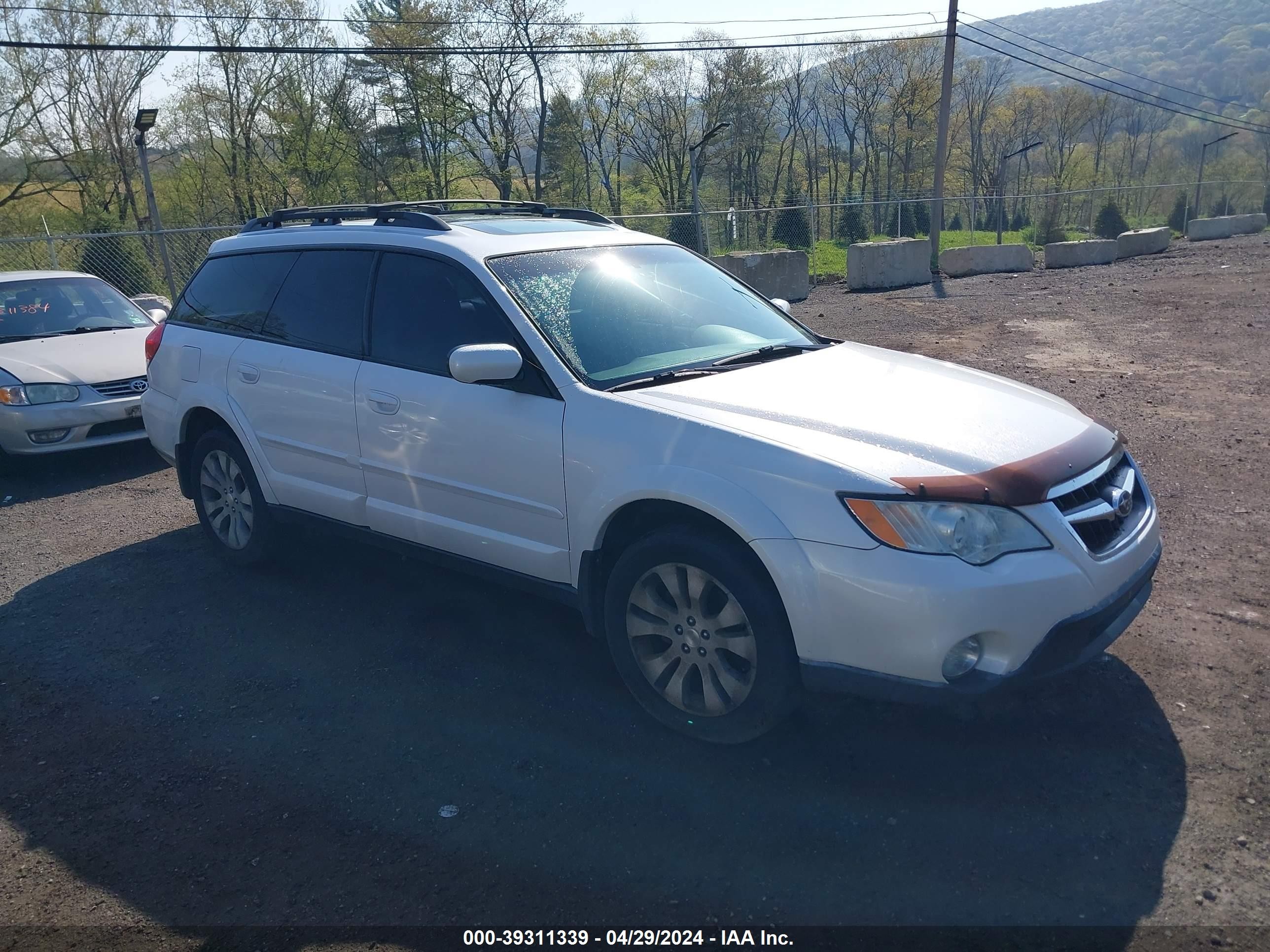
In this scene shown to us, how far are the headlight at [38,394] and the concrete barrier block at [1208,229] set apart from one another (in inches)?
1518

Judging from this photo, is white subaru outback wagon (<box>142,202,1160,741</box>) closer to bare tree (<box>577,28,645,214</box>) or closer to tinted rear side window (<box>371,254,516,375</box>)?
tinted rear side window (<box>371,254,516,375</box>)

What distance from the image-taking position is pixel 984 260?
23.4m

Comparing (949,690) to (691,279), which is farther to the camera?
(691,279)

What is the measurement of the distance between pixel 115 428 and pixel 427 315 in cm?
495

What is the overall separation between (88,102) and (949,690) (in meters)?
39.2

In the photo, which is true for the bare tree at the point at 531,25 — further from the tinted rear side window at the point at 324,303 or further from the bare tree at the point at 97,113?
the tinted rear side window at the point at 324,303

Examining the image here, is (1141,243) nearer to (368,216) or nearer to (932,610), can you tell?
(368,216)

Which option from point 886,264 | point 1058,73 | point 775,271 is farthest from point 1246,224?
point 775,271

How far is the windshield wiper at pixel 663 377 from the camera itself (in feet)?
12.1

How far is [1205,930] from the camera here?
245 cm

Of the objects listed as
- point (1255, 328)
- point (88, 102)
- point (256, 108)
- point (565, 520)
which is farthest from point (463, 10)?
point (565, 520)

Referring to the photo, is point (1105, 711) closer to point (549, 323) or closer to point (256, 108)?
point (549, 323)

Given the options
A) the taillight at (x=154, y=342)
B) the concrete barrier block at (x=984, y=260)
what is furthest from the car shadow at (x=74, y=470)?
the concrete barrier block at (x=984, y=260)

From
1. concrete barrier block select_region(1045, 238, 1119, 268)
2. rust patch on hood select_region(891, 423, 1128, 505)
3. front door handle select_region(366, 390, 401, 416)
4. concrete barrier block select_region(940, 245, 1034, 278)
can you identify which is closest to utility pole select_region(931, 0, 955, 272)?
concrete barrier block select_region(940, 245, 1034, 278)
